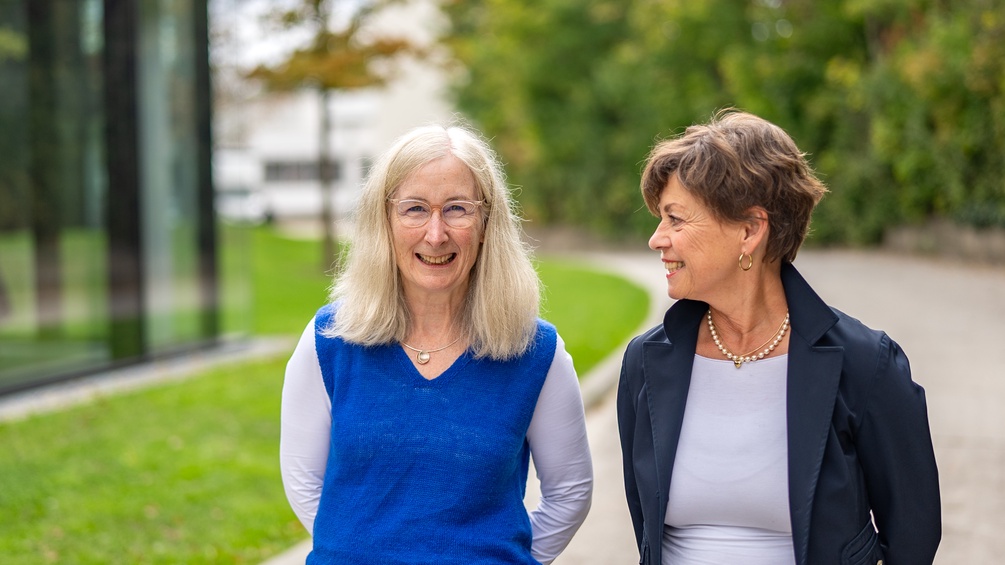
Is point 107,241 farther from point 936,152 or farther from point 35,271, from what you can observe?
point 936,152

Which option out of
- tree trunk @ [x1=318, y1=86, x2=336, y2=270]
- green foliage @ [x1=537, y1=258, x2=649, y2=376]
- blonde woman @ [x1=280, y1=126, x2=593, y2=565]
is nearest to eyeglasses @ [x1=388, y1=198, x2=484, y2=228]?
blonde woman @ [x1=280, y1=126, x2=593, y2=565]

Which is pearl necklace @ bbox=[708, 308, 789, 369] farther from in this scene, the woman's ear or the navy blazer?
the woman's ear

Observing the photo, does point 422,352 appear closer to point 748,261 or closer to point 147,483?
point 748,261

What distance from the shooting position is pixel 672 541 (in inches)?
108

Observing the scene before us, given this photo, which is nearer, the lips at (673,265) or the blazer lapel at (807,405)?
the blazer lapel at (807,405)

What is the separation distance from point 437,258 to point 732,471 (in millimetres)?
849

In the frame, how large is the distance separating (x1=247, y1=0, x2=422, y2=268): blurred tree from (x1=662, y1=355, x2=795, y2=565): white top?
68.1 ft

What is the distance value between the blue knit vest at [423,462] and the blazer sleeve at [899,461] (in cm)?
78

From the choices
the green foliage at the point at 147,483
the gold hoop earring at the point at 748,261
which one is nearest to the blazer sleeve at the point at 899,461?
the gold hoop earring at the point at 748,261

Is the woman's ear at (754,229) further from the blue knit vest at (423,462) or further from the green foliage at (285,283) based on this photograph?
the green foliage at (285,283)

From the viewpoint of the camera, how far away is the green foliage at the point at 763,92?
786 inches

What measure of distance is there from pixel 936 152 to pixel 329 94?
1213 cm

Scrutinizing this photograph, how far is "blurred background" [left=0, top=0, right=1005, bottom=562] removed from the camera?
34.2 ft

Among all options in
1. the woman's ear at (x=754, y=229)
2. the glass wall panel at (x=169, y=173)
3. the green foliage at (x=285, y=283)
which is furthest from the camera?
the green foliage at (x=285, y=283)
